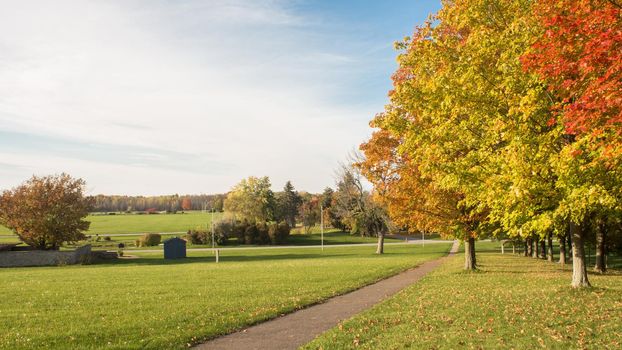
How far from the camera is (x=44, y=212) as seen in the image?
48.7 metres

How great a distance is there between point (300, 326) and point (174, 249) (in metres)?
42.3

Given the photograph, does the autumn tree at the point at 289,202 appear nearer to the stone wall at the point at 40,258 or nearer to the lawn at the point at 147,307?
the stone wall at the point at 40,258

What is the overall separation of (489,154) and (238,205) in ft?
290

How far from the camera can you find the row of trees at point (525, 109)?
10.2m

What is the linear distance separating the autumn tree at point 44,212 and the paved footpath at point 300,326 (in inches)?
1614

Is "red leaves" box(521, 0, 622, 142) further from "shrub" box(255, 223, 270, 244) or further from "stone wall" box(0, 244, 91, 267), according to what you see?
"shrub" box(255, 223, 270, 244)

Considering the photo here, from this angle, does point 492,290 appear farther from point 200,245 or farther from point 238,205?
point 238,205

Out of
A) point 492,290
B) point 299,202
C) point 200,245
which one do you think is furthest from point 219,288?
point 299,202

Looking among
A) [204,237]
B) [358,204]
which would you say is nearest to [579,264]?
[358,204]

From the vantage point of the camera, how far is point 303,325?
1259 centimetres

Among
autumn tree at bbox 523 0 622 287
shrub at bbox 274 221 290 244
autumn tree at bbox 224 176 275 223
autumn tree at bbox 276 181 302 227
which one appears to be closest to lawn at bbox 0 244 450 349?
autumn tree at bbox 523 0 622 287

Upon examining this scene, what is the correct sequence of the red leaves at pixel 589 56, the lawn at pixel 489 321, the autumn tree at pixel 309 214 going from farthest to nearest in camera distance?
the autumn tree at pixel 309 214 → the lawn at pixel 489 321 → the red leaves at pixel 589 56

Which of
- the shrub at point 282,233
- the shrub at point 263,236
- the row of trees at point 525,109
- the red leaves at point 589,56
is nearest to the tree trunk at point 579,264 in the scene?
the row of trees at point 525,109

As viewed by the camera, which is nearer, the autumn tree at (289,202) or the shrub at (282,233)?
the shrub at (282,233)
